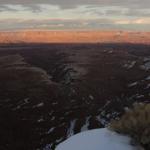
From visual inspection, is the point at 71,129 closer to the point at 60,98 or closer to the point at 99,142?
the point at 60,98

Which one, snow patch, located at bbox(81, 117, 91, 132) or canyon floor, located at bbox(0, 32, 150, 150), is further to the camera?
snow patch, located at bbox(81, 117, 91, 132)

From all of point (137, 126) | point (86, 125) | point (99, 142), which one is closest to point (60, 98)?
point (86, 125)

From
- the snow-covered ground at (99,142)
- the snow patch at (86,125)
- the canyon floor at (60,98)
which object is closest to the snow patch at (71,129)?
the canyon floor at (60,98)

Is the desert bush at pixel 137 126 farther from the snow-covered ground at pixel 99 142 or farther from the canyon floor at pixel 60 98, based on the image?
the canyon floor at pixel 60 98

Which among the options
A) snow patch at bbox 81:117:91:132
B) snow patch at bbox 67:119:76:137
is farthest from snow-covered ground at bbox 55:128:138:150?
snow patch at bbox 81:117:91:132

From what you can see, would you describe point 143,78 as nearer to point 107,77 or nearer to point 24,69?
point 107,77

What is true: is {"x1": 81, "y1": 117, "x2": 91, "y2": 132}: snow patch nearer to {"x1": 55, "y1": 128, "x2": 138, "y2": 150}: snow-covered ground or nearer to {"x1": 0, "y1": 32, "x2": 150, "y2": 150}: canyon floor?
{"x1": 0, "y1": 32, "x2": 150, "y2": 150}: canyon floor

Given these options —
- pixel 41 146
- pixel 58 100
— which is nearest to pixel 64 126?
pixel 41 146
